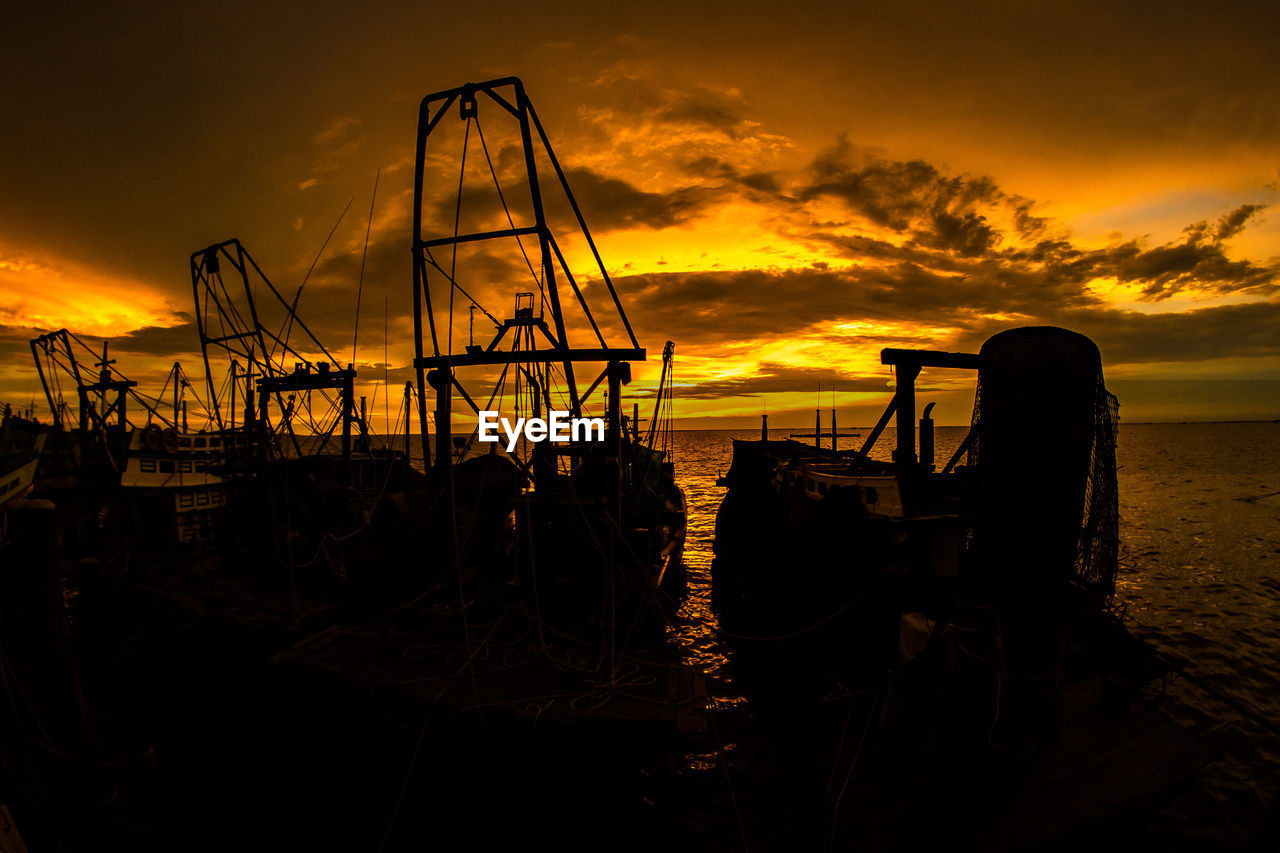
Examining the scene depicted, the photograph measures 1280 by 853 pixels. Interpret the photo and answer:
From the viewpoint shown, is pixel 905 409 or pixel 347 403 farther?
pixel 347 403

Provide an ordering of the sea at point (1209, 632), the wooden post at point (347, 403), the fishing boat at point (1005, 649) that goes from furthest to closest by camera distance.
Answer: the wooden post at point (347, 403)
the sea at point (1209, 632)
the fishing boat at point (1005, 649)

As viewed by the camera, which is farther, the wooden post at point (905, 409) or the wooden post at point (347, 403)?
the wooden post at point (347, 403)

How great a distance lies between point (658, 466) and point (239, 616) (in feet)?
50.0

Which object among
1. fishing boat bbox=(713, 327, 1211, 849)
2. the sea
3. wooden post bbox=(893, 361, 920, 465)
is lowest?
the sea

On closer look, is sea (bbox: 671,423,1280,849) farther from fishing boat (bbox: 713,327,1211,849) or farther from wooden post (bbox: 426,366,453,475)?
wooden post (bbox: 426,366,453,475)

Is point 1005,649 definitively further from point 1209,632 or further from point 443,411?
Result: point 1209,632

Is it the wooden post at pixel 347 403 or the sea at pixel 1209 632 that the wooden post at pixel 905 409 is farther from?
the wooden post at pixel 347 403

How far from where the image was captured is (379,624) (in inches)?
404

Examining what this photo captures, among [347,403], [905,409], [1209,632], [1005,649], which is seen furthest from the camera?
[1209,632]

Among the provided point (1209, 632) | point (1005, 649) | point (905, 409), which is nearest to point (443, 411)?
point (905, 409)

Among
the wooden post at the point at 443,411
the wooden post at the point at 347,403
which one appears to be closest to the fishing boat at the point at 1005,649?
the wooden post at the point at 443,411

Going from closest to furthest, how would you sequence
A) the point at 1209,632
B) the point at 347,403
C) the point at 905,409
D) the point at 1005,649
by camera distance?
the point at 1005,649 → the point at 905,409 → the point at 347,403 → the point at 1209,632

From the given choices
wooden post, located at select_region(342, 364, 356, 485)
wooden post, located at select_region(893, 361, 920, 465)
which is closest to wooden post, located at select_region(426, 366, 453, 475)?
wooden post, located at select_region(342, 364, 356, 485)

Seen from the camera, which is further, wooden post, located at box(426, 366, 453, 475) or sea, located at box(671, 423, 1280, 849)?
wooden post, located at box(426, 366, 453, 475)
